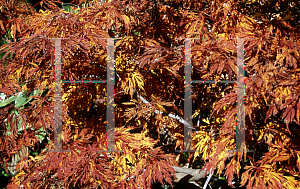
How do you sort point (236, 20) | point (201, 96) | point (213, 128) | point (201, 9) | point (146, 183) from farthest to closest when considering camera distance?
point (201, 96)
point (213, 128)
point (201, 9)
point (236, 20)
point (146, 183)

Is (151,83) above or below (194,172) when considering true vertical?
above

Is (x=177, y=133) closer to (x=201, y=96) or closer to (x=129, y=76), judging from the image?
(x=201, y=96)

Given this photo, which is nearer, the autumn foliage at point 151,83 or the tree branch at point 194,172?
the autumn foliage at point 151,83

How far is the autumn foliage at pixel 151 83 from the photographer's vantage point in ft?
4.52

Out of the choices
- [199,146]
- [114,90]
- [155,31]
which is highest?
[155,31]

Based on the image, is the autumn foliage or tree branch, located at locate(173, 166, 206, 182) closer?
the autumn foliage

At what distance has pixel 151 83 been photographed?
6.38 feet

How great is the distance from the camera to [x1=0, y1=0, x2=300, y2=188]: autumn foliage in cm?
138

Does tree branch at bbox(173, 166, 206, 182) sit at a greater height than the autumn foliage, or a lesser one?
lesser

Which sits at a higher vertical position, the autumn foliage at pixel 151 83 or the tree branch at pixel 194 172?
the autumn foliage at pixel 151 83

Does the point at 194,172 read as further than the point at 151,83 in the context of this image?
Yes

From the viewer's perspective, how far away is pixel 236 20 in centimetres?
170

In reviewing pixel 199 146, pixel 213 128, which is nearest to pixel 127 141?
pixel 199 146

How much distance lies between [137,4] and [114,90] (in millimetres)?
660
